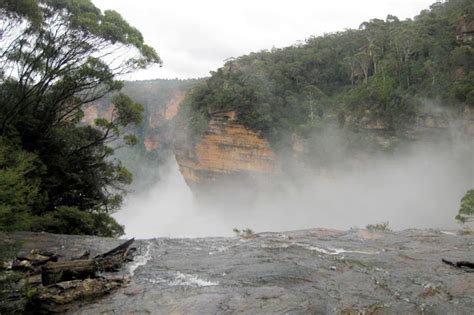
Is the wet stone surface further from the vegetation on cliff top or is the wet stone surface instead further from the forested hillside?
the forested hillside

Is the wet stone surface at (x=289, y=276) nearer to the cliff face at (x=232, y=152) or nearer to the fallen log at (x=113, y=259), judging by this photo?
the fallen log at (x=113, y=259)

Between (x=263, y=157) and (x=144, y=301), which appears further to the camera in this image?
(x=263, y=157)

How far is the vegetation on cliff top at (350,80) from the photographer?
40.9m

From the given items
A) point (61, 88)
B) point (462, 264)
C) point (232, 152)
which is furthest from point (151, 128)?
point (462, 264)

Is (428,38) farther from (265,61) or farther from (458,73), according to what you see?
(265,61)

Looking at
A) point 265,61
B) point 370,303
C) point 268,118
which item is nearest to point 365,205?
point 268,118

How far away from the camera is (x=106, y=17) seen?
53.3ft

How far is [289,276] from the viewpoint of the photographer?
9.23 m

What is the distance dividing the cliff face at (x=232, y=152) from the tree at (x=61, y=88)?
32379 millimetres

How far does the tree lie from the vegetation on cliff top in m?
31.6

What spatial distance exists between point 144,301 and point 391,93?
134ft

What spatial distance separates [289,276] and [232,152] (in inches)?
1719

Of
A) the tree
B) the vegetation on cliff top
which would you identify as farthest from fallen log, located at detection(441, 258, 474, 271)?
the vegetation on cliff top

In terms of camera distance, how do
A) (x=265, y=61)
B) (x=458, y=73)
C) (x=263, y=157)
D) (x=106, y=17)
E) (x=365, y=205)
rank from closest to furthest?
(x=106, y=17) < (x=458, y=73) < (x=365, y=205) < (x=263, y=157) < (x=265, y=61)
